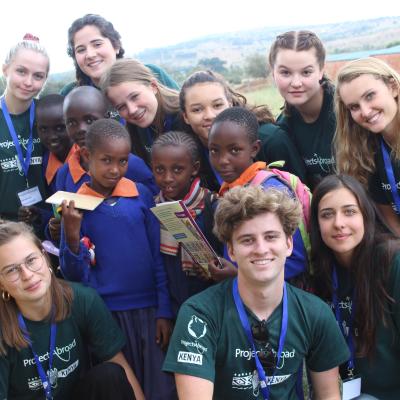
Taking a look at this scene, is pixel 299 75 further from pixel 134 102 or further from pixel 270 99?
pixel 270 99

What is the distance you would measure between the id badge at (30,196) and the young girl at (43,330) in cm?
104

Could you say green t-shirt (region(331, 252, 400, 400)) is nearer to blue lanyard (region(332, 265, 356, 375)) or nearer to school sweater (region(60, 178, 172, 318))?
blue lanyard (region(332, 265, 356, 375))

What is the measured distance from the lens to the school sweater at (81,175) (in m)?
3.76

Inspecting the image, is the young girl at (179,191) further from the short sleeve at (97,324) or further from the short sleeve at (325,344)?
the short sleeve at (325,344)

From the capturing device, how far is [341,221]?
327 centimetres

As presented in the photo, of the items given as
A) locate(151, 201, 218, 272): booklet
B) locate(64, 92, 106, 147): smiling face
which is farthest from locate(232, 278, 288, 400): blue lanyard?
Answer: locate(64, 92, 106, 147): smiling face

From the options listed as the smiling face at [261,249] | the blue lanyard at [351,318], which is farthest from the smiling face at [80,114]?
the blue lanyard at [351,318]

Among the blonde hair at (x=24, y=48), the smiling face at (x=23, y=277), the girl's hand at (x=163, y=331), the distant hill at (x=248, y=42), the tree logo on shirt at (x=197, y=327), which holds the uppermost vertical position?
the distant hill at (x=248, y=42)

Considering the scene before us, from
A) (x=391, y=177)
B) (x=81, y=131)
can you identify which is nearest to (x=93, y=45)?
(x=81, y=131)

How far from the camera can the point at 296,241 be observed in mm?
3338

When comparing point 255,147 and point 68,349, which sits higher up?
point 255,147

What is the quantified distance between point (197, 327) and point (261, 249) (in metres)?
0.53

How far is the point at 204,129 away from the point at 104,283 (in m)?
1.28

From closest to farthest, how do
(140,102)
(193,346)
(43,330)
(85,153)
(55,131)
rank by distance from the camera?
(193,346) < (43,330) < (85,153) < (140,102) < (55,131)
